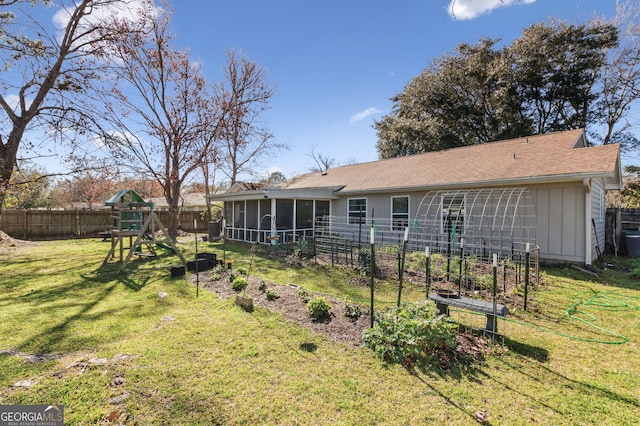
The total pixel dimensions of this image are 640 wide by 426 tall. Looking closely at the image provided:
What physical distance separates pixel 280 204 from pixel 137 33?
32.4 ft

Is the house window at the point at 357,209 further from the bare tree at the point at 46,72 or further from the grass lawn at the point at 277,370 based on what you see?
the bare tree at the point at 46,72

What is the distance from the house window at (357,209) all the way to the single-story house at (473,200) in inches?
1.8

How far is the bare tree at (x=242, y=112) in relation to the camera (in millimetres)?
17578

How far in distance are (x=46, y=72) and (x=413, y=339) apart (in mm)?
14563

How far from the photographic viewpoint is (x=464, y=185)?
9.13 m

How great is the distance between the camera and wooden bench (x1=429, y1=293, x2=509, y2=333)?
11.1 ft

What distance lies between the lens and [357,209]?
40.9 ft

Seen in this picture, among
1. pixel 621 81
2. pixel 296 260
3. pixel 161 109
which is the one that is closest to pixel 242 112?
pixel 161 109

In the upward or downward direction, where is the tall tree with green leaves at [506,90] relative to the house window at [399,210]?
upward

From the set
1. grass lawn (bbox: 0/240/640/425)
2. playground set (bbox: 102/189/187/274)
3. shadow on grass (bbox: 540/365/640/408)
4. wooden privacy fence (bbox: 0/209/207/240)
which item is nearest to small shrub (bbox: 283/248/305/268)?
playground set (bbox: 102/189/187/274)

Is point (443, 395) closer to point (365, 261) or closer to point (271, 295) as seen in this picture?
point (271, 295)

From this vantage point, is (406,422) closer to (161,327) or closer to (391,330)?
(391,330)

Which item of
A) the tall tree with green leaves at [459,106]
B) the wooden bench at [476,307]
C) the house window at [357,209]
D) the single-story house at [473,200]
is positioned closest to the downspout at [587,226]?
the single-story house at [473,200]

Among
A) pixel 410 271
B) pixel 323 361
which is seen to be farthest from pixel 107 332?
pixel 410 271
